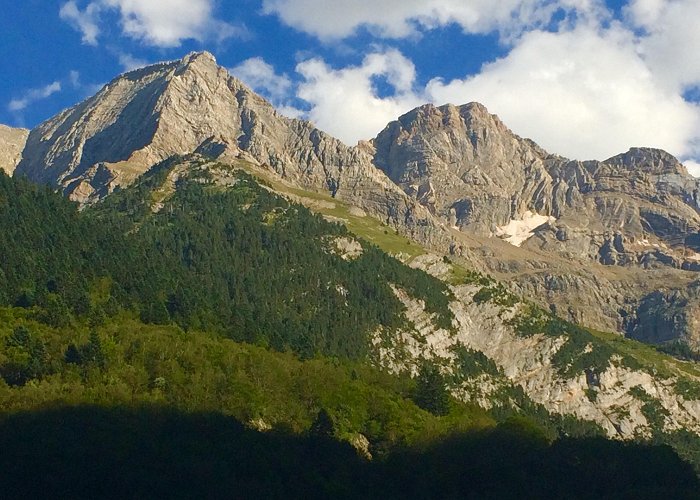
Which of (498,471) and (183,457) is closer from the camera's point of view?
(183,457)

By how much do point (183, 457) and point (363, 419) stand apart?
43.4 meters

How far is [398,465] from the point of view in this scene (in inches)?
5320

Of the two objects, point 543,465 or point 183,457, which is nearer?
point 183,457

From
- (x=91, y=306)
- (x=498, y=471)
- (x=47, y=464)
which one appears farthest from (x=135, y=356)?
(x=498, y=471)

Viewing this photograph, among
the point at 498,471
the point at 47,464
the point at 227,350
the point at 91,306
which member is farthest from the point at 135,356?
the point at 498,471

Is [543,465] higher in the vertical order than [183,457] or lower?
higher

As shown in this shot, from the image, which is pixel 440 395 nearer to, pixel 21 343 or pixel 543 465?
pixel 543 465

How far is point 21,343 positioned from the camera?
14488cm

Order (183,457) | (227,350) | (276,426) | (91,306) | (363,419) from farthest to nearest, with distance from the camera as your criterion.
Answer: (91,306), (227,350), (363,419), (276,426), (183,457)

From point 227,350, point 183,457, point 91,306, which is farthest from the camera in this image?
point 91,306

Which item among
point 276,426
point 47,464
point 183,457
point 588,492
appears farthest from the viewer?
point 276,426

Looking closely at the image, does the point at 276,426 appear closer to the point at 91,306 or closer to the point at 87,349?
the point at 87,349

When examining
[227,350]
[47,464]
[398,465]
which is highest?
[227,350]

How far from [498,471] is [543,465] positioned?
8303 millimetres
